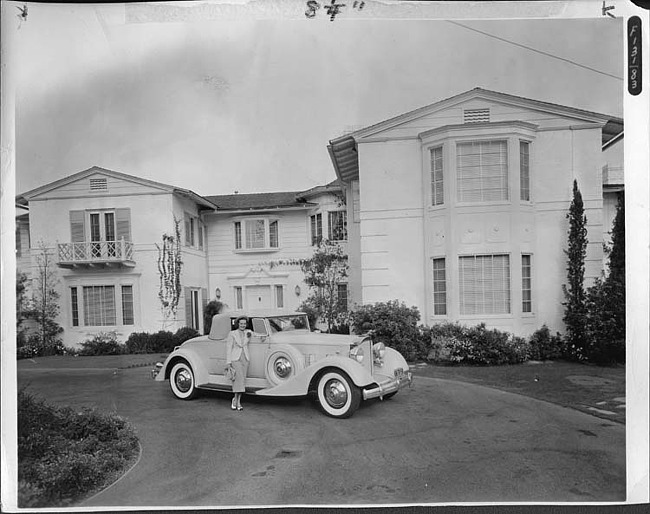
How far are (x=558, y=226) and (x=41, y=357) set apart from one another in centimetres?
376

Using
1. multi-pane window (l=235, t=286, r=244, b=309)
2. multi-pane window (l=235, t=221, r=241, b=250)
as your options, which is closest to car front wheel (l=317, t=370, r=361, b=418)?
multi-pane window (l=235, t=286, r=244, b=309)

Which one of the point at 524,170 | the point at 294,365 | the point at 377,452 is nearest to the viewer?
the point at 377,452

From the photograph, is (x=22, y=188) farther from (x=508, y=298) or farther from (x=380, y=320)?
(x=508, y=298)

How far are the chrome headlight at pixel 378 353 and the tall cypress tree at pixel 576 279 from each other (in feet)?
4.35

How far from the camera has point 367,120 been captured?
3.34 meters

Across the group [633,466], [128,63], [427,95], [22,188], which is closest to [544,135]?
[427,95]

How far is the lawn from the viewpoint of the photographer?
3221mm

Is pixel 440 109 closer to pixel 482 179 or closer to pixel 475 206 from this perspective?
pixel 482 179

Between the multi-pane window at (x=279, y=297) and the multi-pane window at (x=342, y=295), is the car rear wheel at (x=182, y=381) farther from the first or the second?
the multi-pane window at (x=342, y=295)

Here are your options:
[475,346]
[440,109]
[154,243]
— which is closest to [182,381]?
[154,243]

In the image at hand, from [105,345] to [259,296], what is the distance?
3.84 ft

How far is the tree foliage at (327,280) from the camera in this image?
3346mm

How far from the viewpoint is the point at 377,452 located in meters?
3.13

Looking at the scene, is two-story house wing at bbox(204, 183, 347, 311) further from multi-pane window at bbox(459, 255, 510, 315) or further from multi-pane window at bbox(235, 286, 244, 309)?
multi-pane window at bbox(459, 255, 510, 315)
